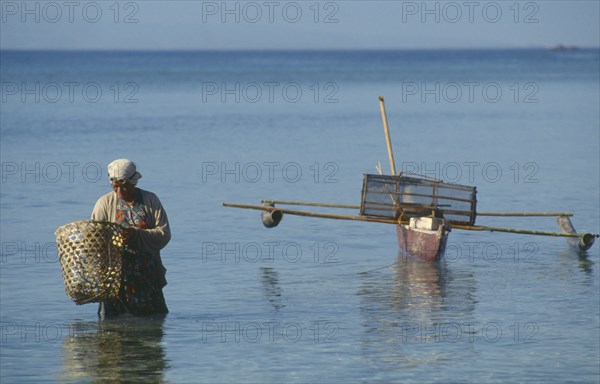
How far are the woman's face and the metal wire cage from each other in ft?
18.6

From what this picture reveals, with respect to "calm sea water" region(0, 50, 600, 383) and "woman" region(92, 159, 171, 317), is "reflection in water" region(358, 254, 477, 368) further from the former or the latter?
"woman" region(92, 159, 171, 317)

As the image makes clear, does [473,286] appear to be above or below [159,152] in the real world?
below

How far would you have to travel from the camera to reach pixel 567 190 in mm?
22375

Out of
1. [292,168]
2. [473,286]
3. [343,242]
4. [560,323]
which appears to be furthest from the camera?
[292,168]

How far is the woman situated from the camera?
888 cm

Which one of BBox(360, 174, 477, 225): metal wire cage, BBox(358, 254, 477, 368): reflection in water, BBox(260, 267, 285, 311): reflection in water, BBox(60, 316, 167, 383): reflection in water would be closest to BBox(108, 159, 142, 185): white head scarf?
BBox(60, 316, 167, 383): reflection in water

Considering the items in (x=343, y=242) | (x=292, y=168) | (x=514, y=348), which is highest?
(x=292, y=168)

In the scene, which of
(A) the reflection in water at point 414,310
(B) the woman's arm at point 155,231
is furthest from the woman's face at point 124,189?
(A) the reflection in water at point 414,310

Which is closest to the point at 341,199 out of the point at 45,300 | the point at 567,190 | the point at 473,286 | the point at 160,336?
the point at 567,190

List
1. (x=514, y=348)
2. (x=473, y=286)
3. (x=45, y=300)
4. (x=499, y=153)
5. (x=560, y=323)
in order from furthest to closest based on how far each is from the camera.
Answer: (x=499, y=153) < (x=473, y=286) < (x=45, y=300) < (x=560, y=323) < (x=514, y=348)

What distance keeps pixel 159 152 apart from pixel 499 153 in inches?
377

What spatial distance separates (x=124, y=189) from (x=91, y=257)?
0.63m

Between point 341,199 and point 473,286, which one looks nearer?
point 473,286

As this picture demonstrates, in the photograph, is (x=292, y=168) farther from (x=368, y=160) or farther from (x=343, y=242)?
(x=343, y=242)
